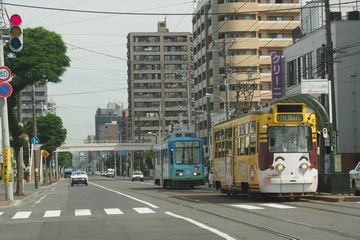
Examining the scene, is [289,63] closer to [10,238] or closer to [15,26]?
[15,26]

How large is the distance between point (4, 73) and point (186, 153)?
652 inches

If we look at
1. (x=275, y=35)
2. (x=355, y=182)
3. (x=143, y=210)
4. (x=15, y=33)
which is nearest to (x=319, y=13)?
(x=355, y=182)

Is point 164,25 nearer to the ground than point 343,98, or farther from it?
farther from it

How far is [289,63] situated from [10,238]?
48.3 meters

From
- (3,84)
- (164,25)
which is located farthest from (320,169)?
(164,25)

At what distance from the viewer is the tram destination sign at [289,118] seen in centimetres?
2438

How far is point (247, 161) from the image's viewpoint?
26.1m

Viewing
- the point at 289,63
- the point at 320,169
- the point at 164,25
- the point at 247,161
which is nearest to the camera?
the point at 247,161

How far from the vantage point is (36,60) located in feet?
116

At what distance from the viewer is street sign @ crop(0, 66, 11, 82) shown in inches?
1121

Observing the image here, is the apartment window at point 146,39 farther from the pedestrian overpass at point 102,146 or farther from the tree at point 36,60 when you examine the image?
the tree at point 36,60

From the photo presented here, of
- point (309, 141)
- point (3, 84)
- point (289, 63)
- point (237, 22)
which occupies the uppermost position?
point (237, 22)

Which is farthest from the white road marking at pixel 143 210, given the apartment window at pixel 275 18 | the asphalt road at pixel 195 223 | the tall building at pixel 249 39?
the apartment window at pixel 275 18

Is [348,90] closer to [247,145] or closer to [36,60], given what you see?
[36,60]
